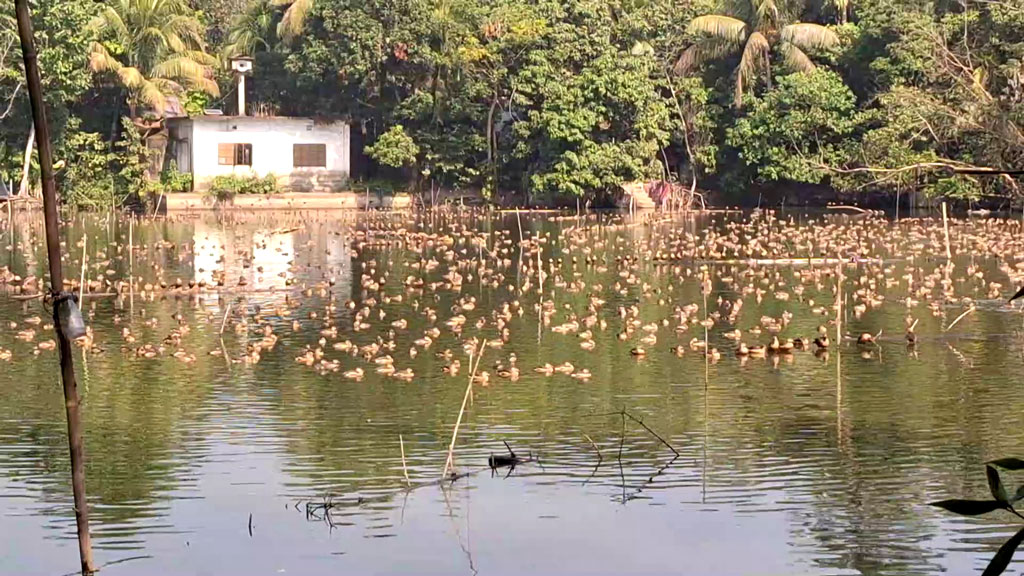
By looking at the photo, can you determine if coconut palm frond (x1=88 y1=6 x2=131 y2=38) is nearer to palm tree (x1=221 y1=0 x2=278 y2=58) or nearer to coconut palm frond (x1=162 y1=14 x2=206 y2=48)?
coconut palm frond (x1=162 y1=14 x2=206 y2=48)

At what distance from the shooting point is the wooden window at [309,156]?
175ft

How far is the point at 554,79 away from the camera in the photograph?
50.8 m

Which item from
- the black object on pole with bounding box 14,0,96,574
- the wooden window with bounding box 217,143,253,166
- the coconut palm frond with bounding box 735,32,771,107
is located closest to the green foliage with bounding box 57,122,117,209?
the wooden window with bounding box 217,143,253,166

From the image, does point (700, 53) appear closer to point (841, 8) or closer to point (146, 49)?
point (841, 8)

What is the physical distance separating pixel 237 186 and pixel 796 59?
18.4m

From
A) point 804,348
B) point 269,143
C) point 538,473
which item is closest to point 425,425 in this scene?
point 538,473

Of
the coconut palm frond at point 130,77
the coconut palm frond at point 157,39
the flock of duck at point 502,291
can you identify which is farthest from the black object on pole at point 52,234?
the coconut palm frond at point 157,39

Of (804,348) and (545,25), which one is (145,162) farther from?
(804,348)

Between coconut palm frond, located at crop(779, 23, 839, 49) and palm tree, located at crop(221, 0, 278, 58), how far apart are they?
689 inches

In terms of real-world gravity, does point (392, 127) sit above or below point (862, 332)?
above

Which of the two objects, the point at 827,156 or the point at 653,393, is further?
the point at 827,156

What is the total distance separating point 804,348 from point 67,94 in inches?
1336

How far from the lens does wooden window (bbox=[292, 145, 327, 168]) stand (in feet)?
175

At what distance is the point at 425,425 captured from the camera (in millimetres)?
14383
